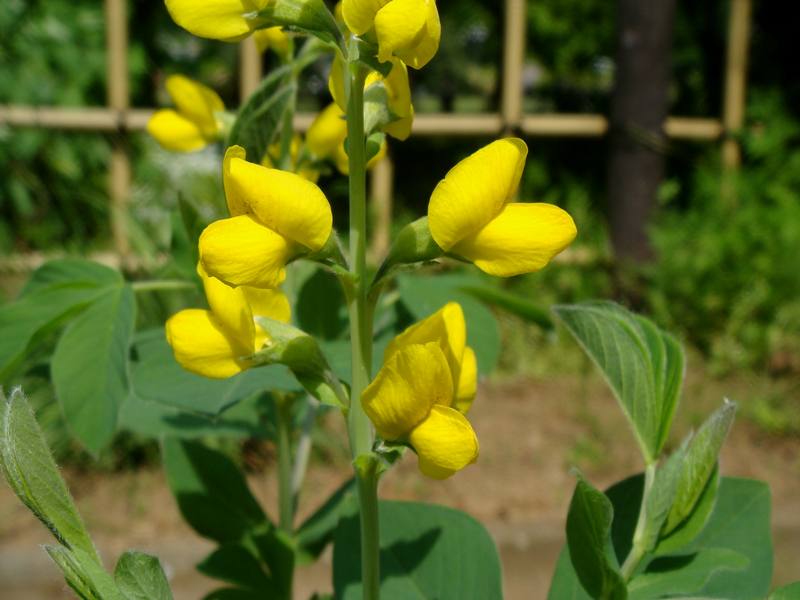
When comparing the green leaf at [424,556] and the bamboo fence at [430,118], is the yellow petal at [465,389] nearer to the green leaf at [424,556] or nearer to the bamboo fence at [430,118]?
the green leaf at [424,556]

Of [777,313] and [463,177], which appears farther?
[777,313]

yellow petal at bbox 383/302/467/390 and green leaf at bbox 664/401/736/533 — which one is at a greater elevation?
yellow petal at bbox 383/302/467/390

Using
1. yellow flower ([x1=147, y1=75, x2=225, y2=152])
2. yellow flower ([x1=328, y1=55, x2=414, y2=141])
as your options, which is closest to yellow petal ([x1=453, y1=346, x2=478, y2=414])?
yellow flower ([x1=328, y1=55, x2=414, y2=141])

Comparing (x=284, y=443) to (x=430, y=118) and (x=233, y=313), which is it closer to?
(x=233, y=313)

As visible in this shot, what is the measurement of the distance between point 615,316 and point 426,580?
0.17m

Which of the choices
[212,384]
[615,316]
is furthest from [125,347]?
[615,316]

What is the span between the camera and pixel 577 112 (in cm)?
405

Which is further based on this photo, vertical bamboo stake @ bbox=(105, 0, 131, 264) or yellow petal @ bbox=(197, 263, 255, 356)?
vertical bamboo stake @ bbox=(105, 0, 131, 264)

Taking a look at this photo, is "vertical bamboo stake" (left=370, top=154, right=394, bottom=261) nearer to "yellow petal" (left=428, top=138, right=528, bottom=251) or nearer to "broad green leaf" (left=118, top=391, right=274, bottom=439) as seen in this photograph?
"broad green leaf" (left=118, top=391, right=274, bottom=439)

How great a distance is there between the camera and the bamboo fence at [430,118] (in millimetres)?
3162

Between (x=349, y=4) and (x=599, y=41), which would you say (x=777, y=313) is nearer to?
(x=599, y=41)

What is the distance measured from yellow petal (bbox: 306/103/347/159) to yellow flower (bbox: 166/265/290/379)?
21cm

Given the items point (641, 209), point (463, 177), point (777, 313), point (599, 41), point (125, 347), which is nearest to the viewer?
point (463, 177)

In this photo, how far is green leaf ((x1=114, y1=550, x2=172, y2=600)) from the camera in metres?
0.35
